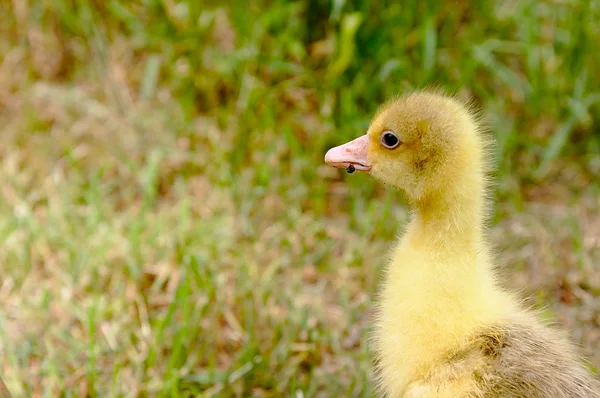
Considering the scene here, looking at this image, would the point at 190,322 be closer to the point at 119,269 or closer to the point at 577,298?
the point at 119,269

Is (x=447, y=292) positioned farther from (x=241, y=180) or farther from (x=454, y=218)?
(x=241, y=180)

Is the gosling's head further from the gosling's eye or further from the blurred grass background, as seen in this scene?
the blurred grass background

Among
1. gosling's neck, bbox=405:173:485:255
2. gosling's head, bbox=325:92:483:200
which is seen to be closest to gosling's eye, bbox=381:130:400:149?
gosling's head, bbox=325:92:483:200

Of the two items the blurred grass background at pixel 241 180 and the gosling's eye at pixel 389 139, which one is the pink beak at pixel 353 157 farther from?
the blurred grass background at pixel 241 180

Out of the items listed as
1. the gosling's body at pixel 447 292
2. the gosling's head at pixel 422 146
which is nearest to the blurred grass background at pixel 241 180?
the gosling's body at pixel 447 292

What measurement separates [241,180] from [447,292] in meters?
1.64

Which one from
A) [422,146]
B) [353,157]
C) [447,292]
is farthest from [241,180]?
[447,292]

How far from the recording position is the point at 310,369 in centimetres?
291

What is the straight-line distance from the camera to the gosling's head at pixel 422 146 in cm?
222

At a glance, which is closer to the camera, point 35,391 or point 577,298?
point 35,391

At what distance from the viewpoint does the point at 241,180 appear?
144 inches

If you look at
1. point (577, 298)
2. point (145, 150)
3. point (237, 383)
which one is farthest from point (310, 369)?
point (145, 150)

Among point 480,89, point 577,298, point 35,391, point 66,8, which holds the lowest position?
point 577,298

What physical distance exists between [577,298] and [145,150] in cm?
182
